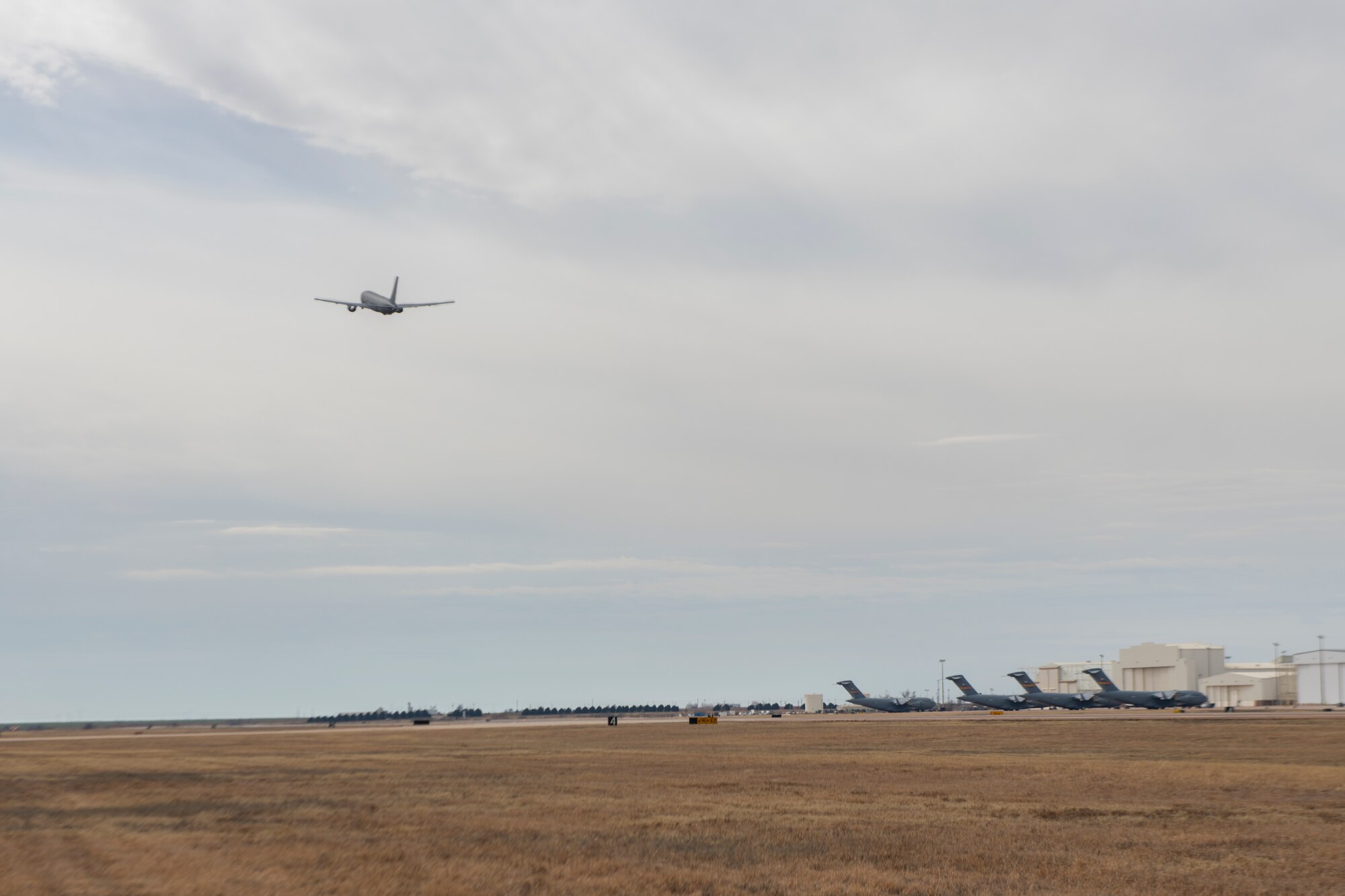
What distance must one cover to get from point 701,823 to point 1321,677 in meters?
174

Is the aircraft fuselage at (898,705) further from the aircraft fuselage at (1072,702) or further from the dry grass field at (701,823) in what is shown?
the dry grass field at (701,823)

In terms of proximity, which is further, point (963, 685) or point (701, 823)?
point (963, 685)

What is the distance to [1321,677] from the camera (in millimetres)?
169875

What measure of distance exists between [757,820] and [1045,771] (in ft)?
70.6

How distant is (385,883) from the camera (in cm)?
2023

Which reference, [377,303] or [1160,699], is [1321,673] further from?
[377,303]

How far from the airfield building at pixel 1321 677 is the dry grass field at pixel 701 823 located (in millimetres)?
123871

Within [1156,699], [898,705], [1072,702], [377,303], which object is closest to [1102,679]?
[1072,702]

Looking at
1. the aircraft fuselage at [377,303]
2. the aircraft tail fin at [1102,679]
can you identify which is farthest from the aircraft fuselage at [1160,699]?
the aircraft fuselage at [377,303]

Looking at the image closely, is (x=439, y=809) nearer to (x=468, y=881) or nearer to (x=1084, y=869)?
(x=468, y=881)

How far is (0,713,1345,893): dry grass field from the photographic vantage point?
21.0m

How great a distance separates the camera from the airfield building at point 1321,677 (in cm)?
16638

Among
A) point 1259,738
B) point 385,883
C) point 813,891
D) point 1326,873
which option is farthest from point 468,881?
point 1259,738

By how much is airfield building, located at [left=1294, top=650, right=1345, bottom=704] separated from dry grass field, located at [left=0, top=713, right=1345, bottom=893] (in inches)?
4877
